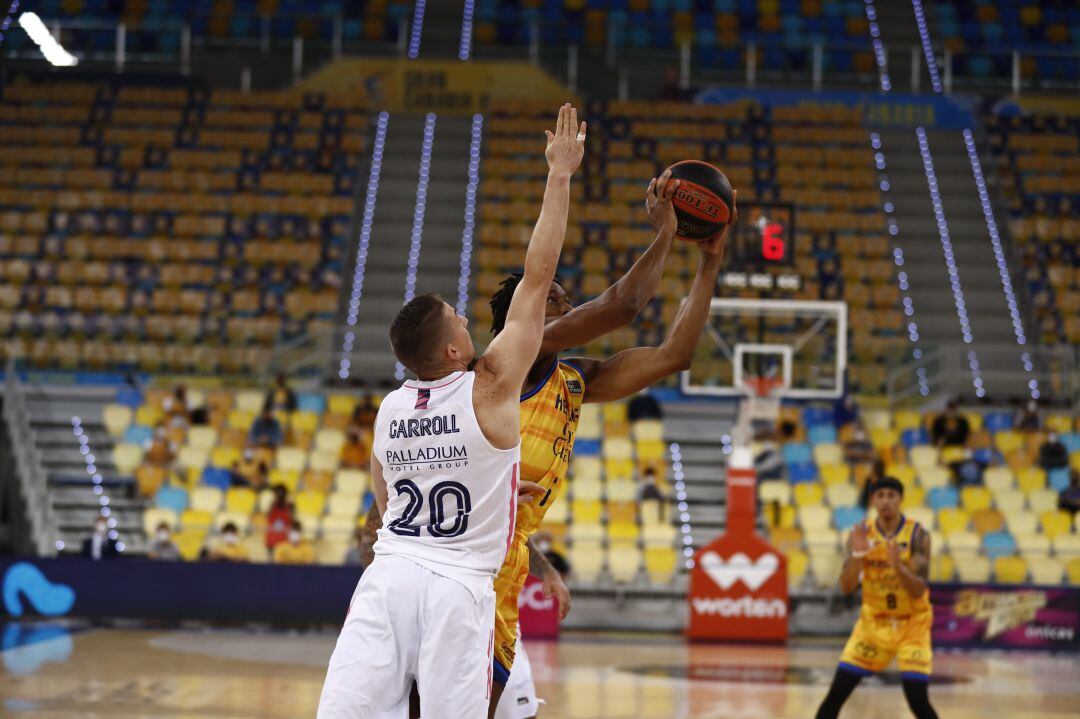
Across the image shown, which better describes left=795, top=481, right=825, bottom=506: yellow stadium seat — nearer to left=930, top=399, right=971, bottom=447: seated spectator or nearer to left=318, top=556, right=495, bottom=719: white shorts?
left=930, top=399, right=971, bottom=447: seated spectator

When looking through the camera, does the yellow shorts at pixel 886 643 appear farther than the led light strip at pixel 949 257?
No

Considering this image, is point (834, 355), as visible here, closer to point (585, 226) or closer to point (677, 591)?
point (677, 591)

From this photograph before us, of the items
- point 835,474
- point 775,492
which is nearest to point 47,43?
point 775,492

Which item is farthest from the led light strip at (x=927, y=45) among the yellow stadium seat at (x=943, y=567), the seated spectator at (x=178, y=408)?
the seated spectator at (x=178, y=408)

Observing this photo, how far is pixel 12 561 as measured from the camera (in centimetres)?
1551

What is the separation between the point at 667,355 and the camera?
4914 mm

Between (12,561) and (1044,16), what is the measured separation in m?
21.5

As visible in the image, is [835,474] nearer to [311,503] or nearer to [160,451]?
[311,503]

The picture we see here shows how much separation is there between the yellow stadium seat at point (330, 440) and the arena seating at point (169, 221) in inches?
59.9

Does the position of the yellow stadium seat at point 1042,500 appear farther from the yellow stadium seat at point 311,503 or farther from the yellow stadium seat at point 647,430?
the yellow stadium seat at point 311,503

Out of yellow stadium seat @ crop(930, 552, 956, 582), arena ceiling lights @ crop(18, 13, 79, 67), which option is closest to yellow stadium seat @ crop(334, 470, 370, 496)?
arena ceiling lights @ crop(18, 13, 79, 67)

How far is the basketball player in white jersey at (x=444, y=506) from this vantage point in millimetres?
4121


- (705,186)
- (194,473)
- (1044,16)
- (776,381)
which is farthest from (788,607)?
(1044,16)

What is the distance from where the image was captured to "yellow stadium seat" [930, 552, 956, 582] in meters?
15.6
